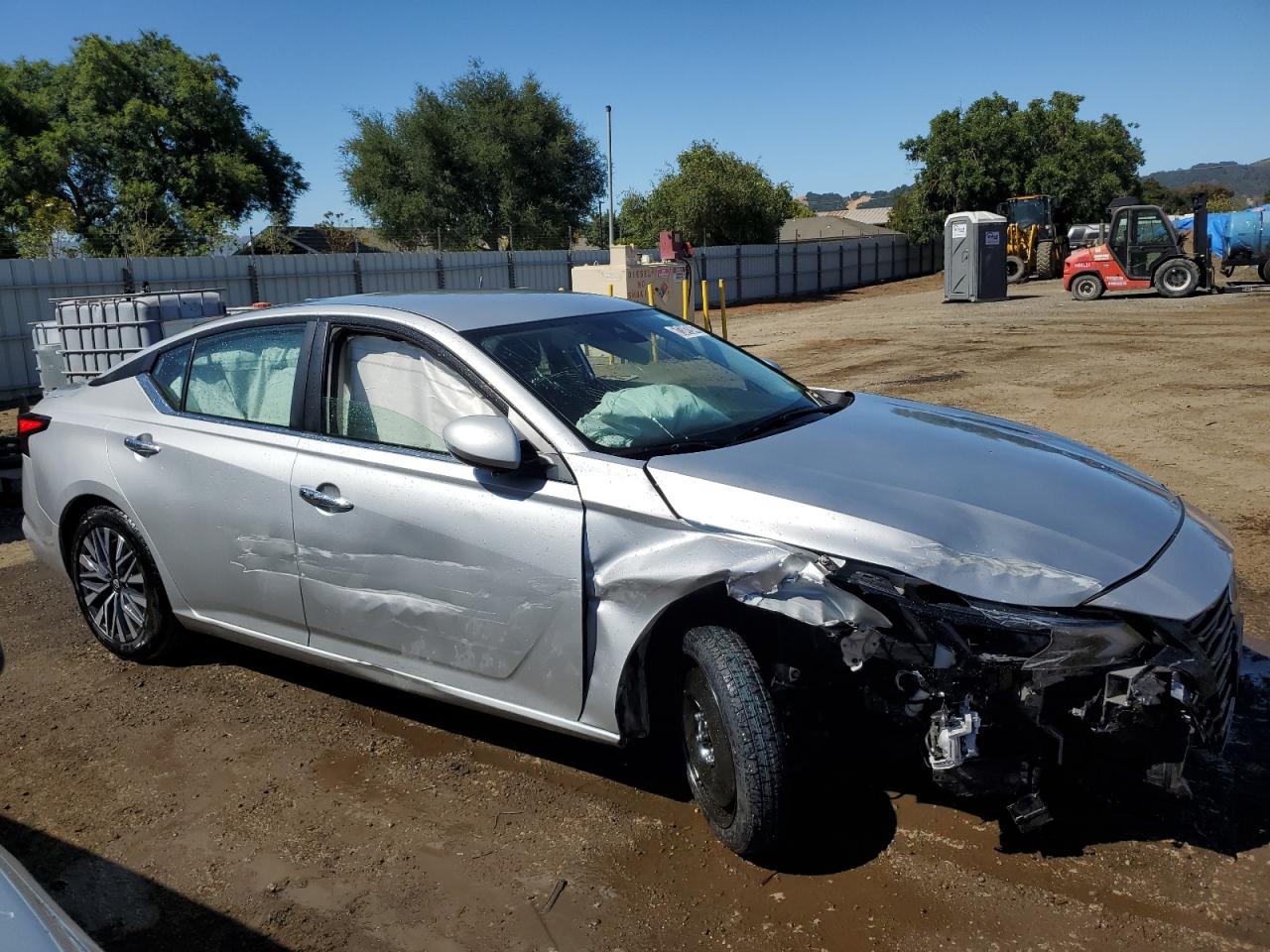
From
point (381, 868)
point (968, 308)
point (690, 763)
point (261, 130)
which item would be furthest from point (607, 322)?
point (261, 130)

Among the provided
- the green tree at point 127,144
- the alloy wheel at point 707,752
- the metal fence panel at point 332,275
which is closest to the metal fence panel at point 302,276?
the metal fence panel at point 332,275

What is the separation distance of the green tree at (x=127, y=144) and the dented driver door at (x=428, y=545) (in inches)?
1373

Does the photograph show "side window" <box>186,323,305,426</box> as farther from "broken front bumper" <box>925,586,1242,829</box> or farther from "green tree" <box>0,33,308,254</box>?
"green tree" <box>0,33,308,254</box>

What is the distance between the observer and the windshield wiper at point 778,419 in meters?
3.65

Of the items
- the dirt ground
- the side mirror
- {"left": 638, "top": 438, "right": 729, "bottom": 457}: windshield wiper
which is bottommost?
the dirt ground

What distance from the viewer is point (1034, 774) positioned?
9.23ft

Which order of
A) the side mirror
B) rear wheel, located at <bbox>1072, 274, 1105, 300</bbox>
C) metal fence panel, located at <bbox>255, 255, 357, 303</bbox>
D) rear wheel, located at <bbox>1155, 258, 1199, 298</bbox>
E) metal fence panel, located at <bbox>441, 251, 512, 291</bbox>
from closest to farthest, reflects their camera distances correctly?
1. the side mirror
2. metal fence panel, located at <bbox>255, 255, 357, 303</bbox>
3. rear wheel, located at <bbox>1155, 258, 1199, 298</bbox>
4. metal fence panel, located at <bbox>441, 251, 512, 291</bbox>
5. rear wheel, located at <bbox>1072, 274, 1105, 300</bbox>

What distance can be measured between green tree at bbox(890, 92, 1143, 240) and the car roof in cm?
4845

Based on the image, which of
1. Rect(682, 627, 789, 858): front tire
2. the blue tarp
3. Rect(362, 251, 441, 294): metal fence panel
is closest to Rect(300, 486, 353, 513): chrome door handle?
Rect(682, 627, 789, 858): front tire

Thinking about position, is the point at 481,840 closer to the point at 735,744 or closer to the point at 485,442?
the point at 735,744

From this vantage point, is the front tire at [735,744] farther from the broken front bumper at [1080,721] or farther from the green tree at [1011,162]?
the green tree at [1011,162]

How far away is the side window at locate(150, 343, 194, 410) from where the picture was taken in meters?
4.57

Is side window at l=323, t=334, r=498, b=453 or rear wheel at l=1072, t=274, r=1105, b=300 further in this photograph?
rear wheel at l=1072, t=274, r=1105, b=300

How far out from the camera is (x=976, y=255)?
2916 cm
